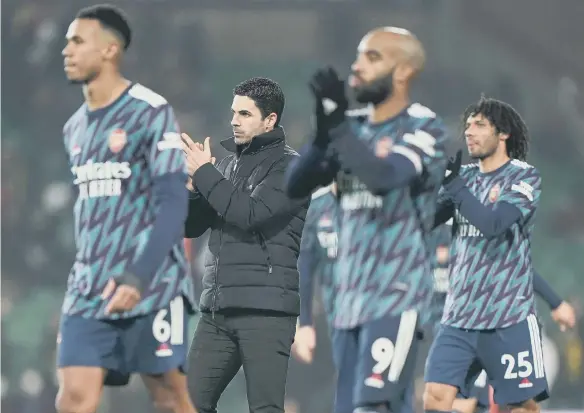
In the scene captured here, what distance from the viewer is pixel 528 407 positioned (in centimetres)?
683

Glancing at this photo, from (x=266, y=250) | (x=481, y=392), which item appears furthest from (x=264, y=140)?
(x=481, y=392)

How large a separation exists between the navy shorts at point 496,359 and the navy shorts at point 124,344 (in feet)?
6.49

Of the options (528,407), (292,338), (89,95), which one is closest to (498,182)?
(528,407)

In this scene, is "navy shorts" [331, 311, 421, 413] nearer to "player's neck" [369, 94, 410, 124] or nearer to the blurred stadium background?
"player's neck" [369, 94, 410, 124]

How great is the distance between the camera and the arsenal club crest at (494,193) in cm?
674

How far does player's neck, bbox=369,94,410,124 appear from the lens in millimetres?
4973

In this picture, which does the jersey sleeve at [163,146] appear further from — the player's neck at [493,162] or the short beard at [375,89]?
the player's neck at [493,162]

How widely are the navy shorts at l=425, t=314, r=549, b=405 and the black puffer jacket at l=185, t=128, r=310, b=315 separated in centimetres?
123

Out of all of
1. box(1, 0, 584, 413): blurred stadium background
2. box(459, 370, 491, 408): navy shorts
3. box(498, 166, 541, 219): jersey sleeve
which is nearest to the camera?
box(498, 166, 541, 219): jersey sleeve

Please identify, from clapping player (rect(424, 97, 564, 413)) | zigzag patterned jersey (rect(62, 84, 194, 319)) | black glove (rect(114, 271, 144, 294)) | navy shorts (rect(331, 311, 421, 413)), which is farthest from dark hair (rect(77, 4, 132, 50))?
clapping player (rect(424, 97, 564, 413))

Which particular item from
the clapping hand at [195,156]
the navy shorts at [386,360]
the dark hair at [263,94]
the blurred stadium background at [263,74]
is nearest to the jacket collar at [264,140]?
the dark hair at [263,94]

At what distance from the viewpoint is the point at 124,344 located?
5082mm

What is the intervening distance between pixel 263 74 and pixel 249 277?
829 centimetres

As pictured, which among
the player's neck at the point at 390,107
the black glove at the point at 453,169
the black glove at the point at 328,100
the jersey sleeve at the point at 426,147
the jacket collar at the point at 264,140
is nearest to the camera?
the black glove at the point at 328,100
